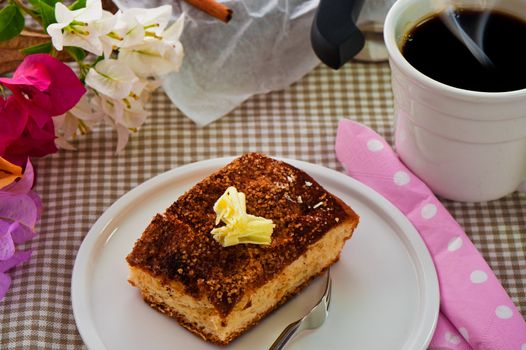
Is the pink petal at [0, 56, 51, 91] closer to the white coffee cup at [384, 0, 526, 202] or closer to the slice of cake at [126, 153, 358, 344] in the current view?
the slice of cake at [126, 153, 358, 344]

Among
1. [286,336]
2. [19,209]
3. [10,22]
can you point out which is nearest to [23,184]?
[19,209]

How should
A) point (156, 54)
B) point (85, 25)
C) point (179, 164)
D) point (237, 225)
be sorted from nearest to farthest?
point (237, 225) < point (85, 25) < point (156, 54) < point (179, 164)

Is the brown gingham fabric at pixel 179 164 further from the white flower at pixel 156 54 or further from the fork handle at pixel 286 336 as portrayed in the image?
the fork handle at pixel 286 336

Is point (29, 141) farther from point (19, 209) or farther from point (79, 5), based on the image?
point (79, 5)

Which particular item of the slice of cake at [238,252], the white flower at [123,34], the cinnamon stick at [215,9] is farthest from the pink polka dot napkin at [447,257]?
the white flower at [123,34]

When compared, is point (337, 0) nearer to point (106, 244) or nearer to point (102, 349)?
point (106, 244)
